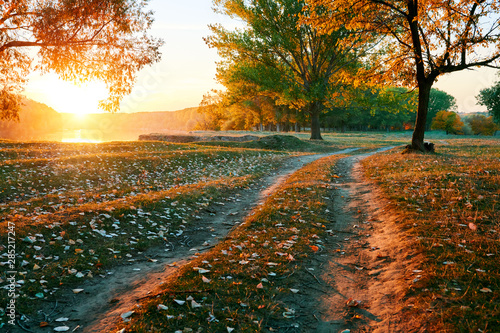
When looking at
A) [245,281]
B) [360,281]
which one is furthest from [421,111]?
[245,281]

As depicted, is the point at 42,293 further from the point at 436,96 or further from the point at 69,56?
the point at 436,96

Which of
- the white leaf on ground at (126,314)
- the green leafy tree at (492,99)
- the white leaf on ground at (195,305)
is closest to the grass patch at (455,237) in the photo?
the white leaf on ground at (195,305)

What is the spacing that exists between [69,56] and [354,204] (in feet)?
61.6

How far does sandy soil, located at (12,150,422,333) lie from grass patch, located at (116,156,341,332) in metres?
0.35

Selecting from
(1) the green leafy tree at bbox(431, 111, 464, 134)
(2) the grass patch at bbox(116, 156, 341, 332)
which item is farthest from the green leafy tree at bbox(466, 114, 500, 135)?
(2) the grass patch at bbox(116, 156, 341, 332)

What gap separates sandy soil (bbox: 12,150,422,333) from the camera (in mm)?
4867

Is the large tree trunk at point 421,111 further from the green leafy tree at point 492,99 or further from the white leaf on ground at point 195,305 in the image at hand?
the green leafy tree at point 492,99

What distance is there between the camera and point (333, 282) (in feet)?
19.8

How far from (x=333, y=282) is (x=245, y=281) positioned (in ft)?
5.92

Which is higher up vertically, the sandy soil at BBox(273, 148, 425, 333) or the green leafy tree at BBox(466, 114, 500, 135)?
the green leafy tree at BBox(466, 114, 500, 135)

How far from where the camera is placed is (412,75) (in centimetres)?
2128

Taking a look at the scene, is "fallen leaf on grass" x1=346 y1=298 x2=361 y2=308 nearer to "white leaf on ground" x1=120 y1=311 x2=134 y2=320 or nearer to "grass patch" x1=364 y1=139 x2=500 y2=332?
"grass patch" x1=364 y1=139 x2=500 y2=332

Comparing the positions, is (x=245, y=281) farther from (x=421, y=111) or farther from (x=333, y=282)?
(x=421, y=111)

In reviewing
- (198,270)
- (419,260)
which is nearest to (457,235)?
(419,260)
